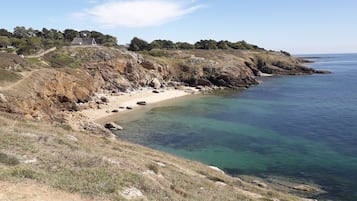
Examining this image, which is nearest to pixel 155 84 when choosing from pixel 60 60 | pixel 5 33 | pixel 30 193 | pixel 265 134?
pixel 60 60

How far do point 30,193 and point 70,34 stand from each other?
13913 cm

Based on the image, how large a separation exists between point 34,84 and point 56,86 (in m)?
5.65

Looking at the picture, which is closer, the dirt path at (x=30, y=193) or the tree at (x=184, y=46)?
the dirt path at (x=30, y=193)

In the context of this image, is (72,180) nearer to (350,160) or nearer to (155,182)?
(155,182)

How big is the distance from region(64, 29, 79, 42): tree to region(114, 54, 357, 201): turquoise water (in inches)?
3230

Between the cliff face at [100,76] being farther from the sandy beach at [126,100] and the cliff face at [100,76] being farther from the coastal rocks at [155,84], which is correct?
the sandy beach at [126,100]

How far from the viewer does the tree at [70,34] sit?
468 feet

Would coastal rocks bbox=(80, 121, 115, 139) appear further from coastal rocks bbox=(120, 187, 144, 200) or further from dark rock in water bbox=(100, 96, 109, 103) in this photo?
coastal rocks bbox=(120, 187, 144, 200)

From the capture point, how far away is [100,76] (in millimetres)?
80312

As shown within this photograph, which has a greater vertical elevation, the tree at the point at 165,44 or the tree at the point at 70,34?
the tree at the point at 70,34

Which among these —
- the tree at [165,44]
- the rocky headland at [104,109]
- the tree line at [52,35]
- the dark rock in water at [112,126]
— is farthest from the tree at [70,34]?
the dark rock in water at [112,126]

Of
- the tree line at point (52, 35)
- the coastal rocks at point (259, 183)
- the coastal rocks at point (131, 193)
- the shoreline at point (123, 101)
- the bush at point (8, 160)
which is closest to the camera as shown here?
the coastal rocks at point (131, 193)

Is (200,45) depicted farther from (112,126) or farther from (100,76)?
(112,126)

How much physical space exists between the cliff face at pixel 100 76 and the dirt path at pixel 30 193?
103ft
